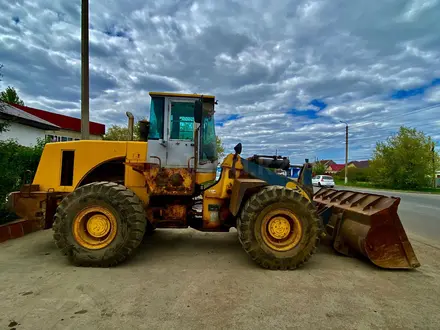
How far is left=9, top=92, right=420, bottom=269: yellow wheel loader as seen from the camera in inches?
165

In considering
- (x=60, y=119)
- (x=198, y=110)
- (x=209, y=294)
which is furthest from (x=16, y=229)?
(x=60, y=119)

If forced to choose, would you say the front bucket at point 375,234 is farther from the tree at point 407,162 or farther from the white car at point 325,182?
the tree at point 407,162

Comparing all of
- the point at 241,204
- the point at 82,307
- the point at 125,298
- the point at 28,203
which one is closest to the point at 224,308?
the point at 125,298

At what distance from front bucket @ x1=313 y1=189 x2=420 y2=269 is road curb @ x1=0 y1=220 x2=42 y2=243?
576 centimetres

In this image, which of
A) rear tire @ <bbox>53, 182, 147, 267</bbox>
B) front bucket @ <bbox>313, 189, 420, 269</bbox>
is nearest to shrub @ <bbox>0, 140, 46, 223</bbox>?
rear tire @ <bbox>53, 182, 147, 267</bbox>

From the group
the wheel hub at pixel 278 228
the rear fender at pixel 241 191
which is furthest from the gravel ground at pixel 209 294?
the rear fender at pixel 241 191

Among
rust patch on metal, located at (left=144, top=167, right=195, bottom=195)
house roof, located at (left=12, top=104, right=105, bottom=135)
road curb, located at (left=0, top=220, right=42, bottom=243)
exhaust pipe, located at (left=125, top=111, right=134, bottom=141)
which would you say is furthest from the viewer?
house roof, located at (left=12, top=104, right=105, bottom=135)

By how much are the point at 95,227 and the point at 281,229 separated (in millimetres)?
2924

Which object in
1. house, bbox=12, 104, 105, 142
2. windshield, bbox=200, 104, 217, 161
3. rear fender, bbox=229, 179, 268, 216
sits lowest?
rear fender, bbox=229, 179, 268, 216

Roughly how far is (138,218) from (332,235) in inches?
139

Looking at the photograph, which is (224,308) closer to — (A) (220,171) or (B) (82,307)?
(B) (82,307)

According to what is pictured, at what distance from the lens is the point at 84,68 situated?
32.6ft

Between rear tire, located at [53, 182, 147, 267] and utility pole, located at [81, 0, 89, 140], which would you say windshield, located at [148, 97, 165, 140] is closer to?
rear tire, located at [53, 182, 147, 267]

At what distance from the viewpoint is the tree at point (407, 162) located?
3145 cm
